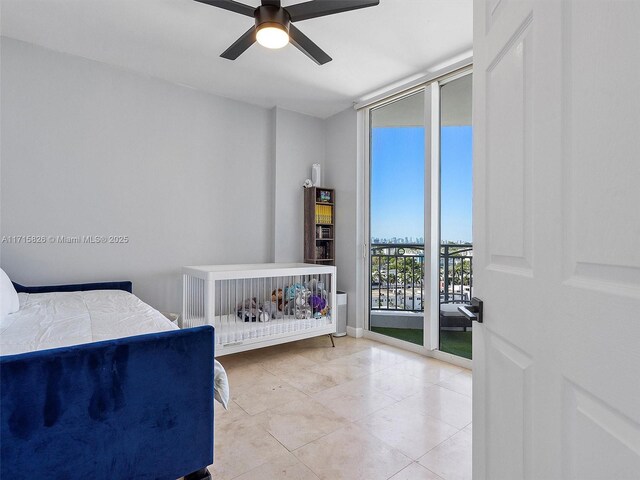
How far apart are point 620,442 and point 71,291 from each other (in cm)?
330

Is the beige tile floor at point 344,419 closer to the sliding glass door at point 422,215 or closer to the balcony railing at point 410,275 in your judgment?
the sliding glass door at point 422,215

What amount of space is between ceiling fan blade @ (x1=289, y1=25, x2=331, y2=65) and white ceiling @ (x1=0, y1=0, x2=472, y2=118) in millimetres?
233

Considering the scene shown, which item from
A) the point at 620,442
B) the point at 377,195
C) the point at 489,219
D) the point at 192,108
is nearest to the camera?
the point at 620,442

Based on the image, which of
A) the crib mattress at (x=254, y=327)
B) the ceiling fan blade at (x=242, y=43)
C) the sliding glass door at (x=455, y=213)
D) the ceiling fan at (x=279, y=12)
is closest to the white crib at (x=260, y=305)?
the crib mattress at (x=254, y=327)

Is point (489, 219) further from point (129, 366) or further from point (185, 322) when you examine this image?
point (185, 322)

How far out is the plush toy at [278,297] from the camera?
3389 millimetres

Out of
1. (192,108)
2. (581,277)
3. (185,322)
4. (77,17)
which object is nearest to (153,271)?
(185,322)

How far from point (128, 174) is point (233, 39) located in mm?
1527

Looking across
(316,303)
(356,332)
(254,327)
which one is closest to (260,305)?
(254,327)

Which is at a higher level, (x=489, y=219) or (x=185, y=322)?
(x=489, y=219)

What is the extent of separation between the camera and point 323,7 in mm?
1932

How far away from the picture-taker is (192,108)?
3.46 m

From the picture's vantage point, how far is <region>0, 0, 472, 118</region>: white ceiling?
228 centimetres

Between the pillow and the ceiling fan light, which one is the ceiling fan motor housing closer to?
the ceiling fan light
